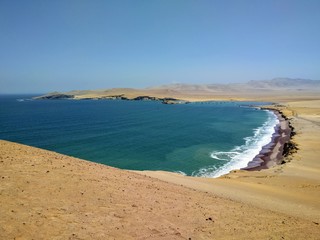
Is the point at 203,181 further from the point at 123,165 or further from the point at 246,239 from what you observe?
the point at 123,165

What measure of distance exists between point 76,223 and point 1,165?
22.0 ft

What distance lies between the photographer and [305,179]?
27031 millimetres

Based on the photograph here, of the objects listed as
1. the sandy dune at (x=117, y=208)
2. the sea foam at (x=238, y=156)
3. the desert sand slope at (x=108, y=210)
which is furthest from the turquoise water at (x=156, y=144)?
the desert sand slope at (x=108, y=210)

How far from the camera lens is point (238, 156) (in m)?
42.7

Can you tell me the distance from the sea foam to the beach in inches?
566

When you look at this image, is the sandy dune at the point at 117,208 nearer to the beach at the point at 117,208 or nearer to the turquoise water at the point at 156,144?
the beach at the point at 117,208

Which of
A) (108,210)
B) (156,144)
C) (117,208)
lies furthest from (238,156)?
(108,210)

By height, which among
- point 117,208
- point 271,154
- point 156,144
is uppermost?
point 117,208

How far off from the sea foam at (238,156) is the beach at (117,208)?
47.2ft

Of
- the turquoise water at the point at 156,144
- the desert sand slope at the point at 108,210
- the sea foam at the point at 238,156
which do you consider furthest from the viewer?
the turquoise water at the point at 156,144

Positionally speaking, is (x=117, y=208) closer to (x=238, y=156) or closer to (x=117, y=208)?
(x=117, y=208)

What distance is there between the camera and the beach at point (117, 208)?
409 inches

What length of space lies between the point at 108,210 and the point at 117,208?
0.48 m

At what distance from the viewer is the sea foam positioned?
114ft
